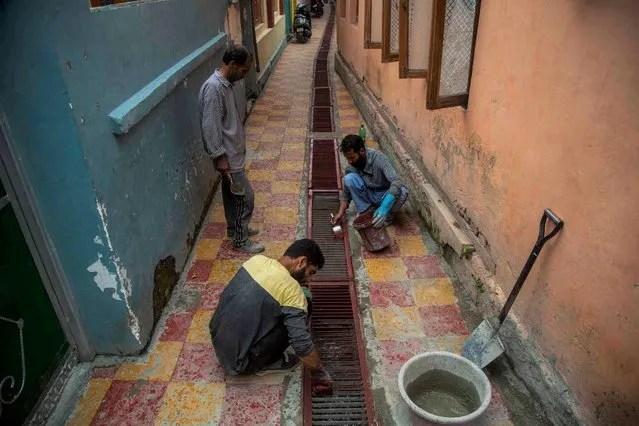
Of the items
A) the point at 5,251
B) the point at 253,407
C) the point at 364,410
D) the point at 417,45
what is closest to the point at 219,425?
the point at 253,407

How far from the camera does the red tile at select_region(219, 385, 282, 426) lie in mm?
2904

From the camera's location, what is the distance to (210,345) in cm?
348

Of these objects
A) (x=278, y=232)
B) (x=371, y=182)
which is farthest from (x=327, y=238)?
(x=371, y=182)

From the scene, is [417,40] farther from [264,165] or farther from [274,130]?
[274,130]

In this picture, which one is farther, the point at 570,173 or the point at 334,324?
the point at 334,324

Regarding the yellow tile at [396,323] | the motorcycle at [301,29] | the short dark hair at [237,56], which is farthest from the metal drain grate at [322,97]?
the motorcycle at [301,29]

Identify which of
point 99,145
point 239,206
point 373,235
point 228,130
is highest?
point 99,145

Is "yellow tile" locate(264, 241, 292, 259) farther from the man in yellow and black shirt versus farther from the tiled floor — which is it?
the man in yellow and black shirt

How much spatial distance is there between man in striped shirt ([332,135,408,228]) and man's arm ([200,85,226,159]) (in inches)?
49.0

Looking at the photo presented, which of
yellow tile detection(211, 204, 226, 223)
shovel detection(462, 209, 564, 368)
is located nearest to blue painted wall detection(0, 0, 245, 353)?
yellow tile detection(211, 204, 226, 223)

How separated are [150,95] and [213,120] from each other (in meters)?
0.68

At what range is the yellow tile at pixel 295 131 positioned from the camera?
8.23 m

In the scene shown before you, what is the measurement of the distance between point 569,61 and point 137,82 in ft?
9.75

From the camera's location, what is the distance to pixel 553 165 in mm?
2656
